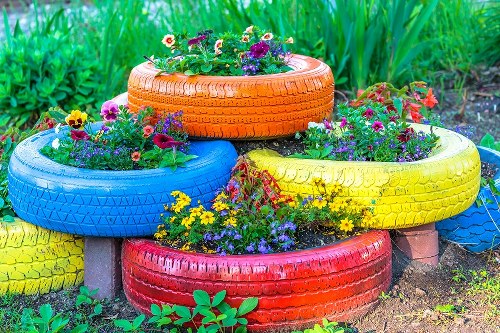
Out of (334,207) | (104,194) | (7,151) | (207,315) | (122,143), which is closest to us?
(207,315)

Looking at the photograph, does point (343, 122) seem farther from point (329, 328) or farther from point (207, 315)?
point (207, 315)

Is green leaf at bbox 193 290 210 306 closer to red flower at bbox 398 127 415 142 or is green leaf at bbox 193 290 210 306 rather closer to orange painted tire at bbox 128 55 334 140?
orange painted tire at bbox 128 55 334 140

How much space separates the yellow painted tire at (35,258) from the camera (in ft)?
11.3

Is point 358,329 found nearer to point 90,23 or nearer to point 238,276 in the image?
point 238,276

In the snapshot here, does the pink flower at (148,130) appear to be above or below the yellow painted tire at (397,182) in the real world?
above

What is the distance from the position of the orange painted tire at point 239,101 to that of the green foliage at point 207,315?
903mm

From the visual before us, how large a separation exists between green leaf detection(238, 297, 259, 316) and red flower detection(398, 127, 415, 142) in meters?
1.12

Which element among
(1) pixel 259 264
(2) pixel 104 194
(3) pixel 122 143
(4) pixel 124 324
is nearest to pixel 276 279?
(1) pixel 259 264

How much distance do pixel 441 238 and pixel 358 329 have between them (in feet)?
3.04

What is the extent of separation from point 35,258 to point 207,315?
3.04ft

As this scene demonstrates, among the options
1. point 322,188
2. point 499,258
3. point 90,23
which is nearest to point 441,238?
point 499,258

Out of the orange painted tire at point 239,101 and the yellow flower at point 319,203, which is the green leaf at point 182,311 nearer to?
the yellow flower at point 319,203

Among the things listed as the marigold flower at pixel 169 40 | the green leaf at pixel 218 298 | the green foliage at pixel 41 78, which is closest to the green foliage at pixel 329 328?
the green leaf at pixel 218 298

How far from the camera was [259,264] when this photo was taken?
3049 millimetres
